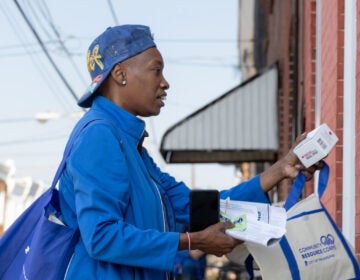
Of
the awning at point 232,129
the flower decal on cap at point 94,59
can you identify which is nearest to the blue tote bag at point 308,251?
the flower decal on cap at point 94,59

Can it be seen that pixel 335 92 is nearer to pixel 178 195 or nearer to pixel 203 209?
pixel 178 195

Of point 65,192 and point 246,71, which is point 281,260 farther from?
point 246,71

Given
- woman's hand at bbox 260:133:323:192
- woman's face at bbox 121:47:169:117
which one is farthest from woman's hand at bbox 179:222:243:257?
woman's hand at bbox 260:133:323:192

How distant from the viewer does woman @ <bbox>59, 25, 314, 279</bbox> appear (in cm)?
288

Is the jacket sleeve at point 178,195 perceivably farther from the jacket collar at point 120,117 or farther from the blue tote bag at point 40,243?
the blue tote bag at point 40,243

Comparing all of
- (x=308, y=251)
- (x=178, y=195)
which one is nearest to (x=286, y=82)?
(x=178, y=195)

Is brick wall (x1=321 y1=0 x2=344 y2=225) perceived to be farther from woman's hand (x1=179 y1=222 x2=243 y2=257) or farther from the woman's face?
woman's hand (x1=179 y1=222 x2=243 y2=257)

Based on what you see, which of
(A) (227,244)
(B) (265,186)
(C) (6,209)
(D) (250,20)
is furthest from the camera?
(C) (6,209)

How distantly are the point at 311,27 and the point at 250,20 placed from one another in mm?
21018

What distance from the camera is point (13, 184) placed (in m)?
36.6

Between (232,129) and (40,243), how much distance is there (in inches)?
279

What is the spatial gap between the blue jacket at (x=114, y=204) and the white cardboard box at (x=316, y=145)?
605mm

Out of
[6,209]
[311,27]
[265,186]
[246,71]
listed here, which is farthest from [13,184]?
[265,186]

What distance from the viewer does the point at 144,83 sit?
3.19 meters
